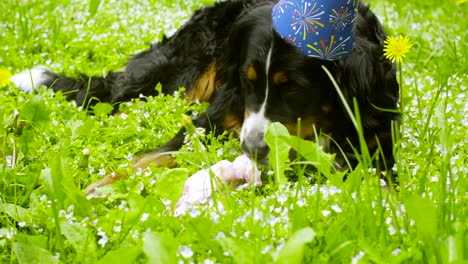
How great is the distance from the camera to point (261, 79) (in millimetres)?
3381

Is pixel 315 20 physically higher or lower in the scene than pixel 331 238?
higher

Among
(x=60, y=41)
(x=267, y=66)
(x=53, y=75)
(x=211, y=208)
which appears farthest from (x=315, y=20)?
(x=60, y=41)

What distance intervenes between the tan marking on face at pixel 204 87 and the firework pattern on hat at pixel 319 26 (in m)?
0.93

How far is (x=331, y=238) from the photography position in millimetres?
2156

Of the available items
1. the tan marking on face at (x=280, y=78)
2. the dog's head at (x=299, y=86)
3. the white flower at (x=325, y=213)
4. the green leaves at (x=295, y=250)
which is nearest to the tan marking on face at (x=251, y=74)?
the dog's head at (x=299, y=86)

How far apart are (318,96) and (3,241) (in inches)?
62.7

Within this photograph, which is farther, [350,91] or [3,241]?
[350,91]

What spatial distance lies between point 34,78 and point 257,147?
5.96ft

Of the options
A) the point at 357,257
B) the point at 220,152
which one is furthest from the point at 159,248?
the point at 220,152

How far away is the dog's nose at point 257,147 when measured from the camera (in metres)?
3.15

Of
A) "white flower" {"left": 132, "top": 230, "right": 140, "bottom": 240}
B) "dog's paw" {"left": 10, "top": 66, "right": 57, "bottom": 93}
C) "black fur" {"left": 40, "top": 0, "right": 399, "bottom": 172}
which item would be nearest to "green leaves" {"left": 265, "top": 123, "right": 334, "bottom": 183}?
"black fur" {"left": 40, "top": 0, "right": 399, "bottom": 172}

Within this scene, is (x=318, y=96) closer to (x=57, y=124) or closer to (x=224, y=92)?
(x=224, y=92)

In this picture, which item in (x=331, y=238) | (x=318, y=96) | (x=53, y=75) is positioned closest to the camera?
(x=331, y=238)

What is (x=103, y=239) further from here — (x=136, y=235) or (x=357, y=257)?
(x=357, y=257)
